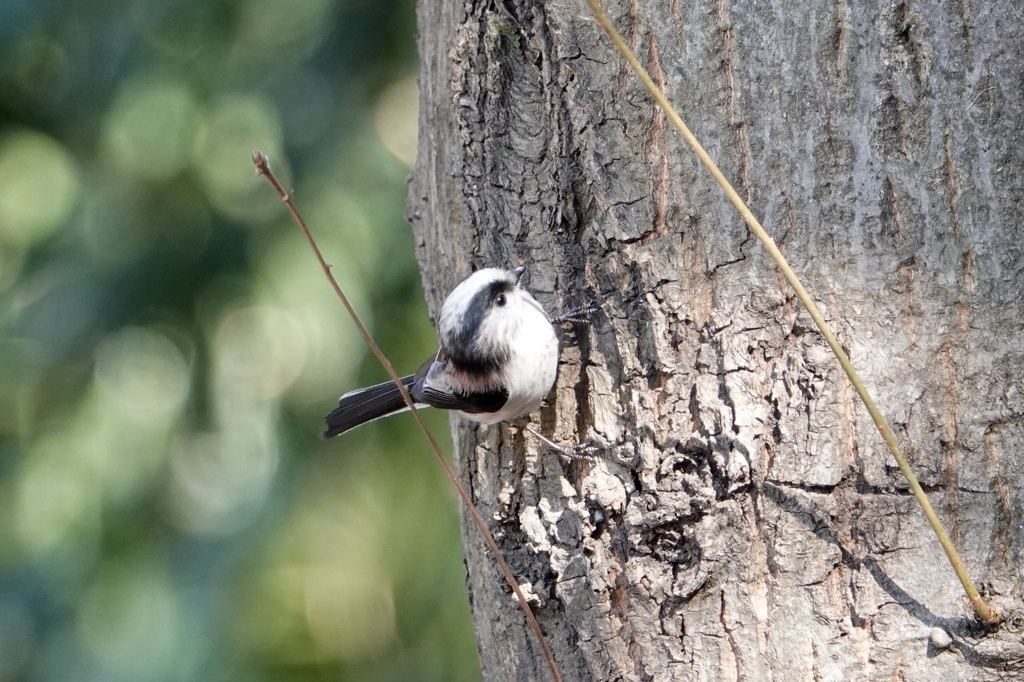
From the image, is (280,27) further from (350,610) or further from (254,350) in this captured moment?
(350,610)

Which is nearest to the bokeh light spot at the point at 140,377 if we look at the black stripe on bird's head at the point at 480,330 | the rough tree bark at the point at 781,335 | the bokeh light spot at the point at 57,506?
the bokeh light spot at the point at 57,506

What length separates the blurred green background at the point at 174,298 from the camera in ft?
9.12

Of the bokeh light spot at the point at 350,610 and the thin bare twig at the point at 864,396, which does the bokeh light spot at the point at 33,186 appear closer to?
the bokeh light spot at the point at 350,610

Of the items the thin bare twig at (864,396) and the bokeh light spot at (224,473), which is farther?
the bokeh light spot at (224,473)

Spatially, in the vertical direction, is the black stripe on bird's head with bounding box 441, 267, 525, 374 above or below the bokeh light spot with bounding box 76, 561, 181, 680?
above

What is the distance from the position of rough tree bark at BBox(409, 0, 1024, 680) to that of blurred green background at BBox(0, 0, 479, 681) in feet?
5.03

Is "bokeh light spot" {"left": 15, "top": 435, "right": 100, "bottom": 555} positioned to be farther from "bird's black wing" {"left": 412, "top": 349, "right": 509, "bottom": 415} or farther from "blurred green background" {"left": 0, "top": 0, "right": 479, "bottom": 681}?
"bird's black wing" {"left": 412, "top": 349, "right": 509, "bottom": 415}

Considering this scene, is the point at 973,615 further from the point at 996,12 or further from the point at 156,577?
the point at 156,577

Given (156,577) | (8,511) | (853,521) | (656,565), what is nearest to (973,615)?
(853,521)

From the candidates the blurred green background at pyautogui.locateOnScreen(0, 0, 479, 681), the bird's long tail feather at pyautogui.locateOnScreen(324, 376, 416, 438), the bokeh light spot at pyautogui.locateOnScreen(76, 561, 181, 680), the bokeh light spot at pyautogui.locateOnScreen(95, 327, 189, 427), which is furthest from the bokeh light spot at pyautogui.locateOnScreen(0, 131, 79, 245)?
the bird's long tail feather at pyautogui.locateOnScreen(324, 376, 416, 438)

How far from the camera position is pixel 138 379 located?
2836 millimetres

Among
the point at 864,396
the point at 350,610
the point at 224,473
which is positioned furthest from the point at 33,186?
the point at 864,396

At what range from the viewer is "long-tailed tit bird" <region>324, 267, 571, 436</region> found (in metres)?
1.77

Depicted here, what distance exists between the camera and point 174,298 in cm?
285
